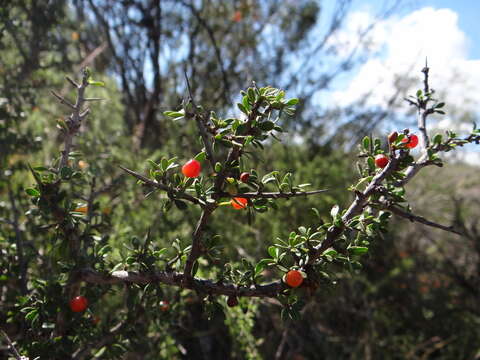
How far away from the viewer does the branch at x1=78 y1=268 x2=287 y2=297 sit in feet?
3.74

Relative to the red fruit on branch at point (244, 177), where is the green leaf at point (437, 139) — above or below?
above

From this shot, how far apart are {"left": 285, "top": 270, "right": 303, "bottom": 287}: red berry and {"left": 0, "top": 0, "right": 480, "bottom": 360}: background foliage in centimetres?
13

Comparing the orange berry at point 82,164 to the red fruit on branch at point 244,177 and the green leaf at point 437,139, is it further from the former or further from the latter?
the green leaf at point 437,139

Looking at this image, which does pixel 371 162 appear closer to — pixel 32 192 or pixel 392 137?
pixel 392 137

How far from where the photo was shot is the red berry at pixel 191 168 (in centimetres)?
107

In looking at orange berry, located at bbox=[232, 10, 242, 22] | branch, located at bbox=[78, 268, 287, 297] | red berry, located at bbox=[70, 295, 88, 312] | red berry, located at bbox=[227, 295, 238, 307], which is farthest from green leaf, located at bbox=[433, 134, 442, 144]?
orange berry, located at bbox=[232, 10, 242, 22]

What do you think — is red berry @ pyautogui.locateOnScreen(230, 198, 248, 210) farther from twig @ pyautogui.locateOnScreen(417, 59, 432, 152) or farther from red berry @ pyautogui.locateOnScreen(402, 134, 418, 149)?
twig @ pyautogui.locateOnScreen(417, 59, 432, 152)

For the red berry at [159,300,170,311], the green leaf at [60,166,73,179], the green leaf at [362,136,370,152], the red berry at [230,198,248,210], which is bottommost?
the red berry at [159,300,170,311]

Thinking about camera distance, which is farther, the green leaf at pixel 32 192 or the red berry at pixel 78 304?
the red berry at pixel 78 304

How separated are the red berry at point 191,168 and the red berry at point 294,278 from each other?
1.26 feet

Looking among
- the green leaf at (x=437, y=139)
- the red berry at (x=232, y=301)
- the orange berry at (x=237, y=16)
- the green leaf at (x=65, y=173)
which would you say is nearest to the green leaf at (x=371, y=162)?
the green leaf at (x=437, y=139)

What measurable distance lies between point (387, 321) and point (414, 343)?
44cm

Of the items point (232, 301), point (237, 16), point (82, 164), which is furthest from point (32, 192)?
point (237, 16)

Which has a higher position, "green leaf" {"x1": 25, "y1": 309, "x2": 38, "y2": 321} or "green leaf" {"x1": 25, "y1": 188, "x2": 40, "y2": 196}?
"green leaf" {"x1": 25, "y1": 188, "x2": 40, "y2": 196}
